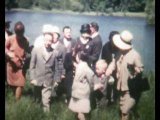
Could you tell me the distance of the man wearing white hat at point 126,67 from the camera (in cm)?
183

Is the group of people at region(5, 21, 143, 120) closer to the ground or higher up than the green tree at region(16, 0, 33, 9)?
closer to the ground

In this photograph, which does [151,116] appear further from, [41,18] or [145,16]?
[41,18]

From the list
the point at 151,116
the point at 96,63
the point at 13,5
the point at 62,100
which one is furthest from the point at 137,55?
the point at 13,5

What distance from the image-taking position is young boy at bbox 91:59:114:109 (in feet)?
5.98

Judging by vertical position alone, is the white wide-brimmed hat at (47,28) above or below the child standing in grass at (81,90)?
above

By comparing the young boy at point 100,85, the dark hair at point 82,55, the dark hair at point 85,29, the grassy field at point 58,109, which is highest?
the dark hair at point 85,29

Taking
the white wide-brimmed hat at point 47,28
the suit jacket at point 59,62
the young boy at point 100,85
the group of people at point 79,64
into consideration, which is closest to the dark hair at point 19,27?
the group of people at point 79,64

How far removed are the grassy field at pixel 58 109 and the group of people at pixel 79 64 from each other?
3 cm

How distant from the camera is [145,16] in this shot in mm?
1856

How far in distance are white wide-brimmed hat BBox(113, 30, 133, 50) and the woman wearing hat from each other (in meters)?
0.50

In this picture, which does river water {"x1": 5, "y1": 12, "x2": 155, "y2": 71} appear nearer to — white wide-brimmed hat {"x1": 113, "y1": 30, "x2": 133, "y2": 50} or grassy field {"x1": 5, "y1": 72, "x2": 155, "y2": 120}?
white wide-brimmed hat {"x1": 113, "y1": 30, "x2": 133, "y2": 50}

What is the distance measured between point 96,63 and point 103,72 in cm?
6

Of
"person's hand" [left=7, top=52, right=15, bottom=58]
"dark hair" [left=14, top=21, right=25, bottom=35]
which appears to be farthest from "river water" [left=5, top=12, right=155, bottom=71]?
"person's hand" [left=7, top=52, right=15, bottom=58]

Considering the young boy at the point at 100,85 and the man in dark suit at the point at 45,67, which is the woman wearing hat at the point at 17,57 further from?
the young boy at the point at 100,85
